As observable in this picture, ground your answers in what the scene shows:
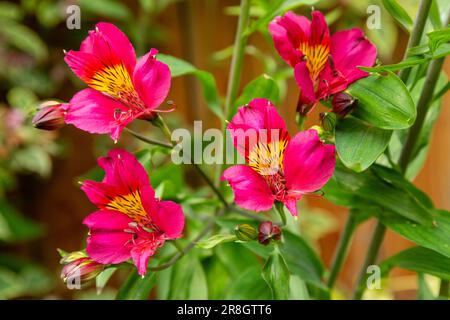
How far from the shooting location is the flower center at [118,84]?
42cm

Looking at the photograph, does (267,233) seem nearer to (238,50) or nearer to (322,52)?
(322,52)

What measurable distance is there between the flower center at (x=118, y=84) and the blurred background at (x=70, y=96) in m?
0.93

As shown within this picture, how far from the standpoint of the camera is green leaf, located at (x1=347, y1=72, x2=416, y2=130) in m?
0.40

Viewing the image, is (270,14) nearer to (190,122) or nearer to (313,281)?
(313,281)

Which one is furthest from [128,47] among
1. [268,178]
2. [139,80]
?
[268,178]

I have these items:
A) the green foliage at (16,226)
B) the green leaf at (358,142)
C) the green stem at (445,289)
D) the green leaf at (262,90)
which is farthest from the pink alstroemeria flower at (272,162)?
the green foliage at (16,226)

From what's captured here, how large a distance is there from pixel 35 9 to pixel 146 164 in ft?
3.82

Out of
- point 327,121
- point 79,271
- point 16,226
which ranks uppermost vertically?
point 327,121

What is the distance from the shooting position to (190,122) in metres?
1.61

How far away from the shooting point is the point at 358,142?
0.42m

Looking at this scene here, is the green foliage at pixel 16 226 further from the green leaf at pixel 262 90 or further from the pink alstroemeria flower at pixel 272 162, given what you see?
the pink alstroemeria flower at pixel 272 162

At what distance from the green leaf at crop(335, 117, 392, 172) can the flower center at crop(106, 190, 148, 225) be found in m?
0.16

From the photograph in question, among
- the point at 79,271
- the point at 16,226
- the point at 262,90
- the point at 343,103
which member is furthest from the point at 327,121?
the point at 16,226

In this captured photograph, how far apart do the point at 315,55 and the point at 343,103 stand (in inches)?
1.8
